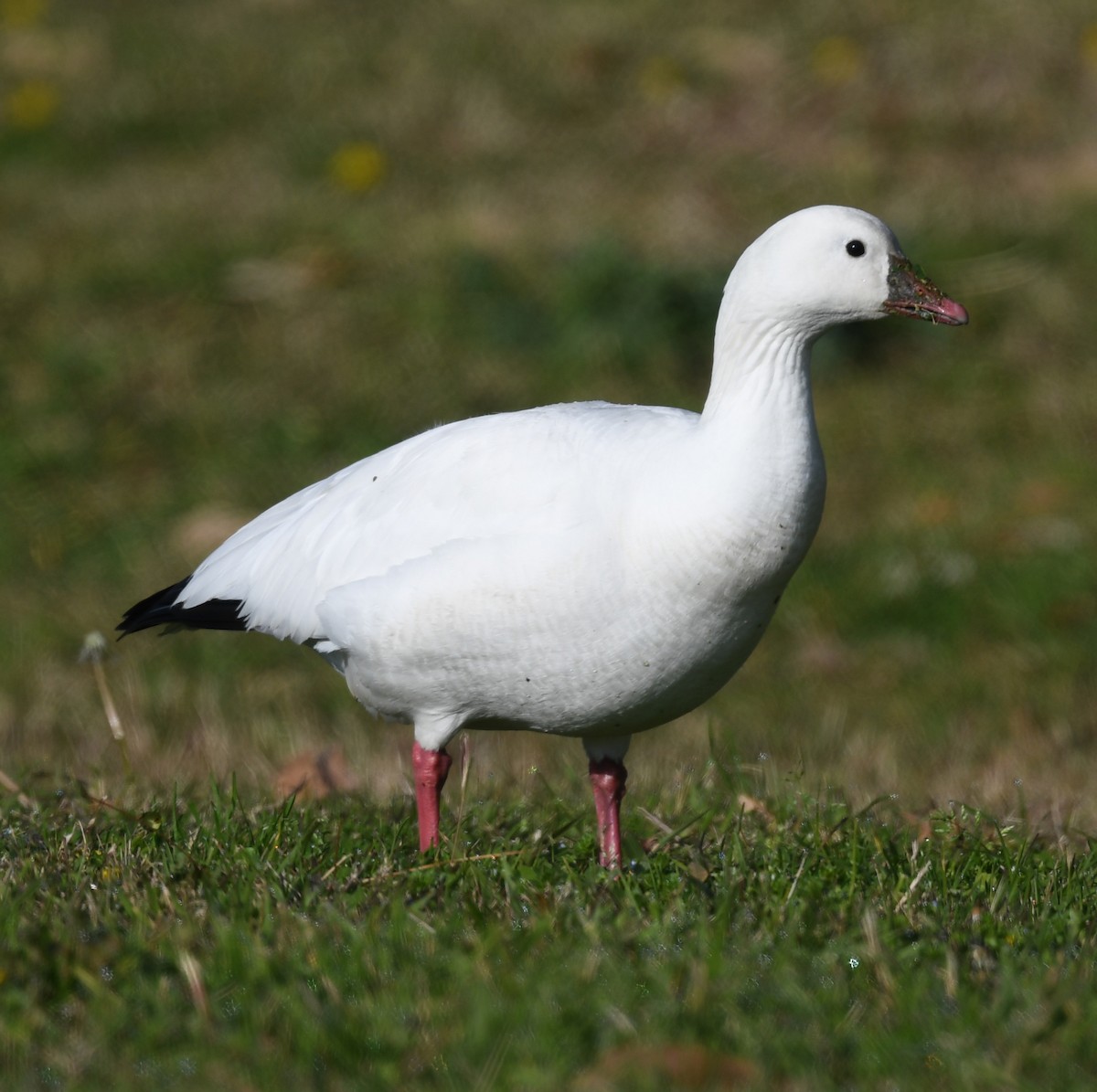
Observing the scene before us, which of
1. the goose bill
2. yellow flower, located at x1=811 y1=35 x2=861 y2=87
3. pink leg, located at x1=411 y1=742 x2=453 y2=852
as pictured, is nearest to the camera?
the goose bill

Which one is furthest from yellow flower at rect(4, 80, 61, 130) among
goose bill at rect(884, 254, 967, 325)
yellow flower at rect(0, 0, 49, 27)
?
goose bill at rect(884, 254, 967, 325)

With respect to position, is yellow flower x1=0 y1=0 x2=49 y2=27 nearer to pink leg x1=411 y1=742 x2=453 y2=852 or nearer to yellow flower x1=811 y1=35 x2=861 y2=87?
yellow flower x1=811 y1=35 x2=861 y2=87

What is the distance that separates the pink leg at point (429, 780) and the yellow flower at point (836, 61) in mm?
8603

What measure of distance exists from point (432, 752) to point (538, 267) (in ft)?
19.9

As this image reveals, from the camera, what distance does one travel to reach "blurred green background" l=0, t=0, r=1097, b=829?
691cm

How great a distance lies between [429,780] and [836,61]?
28.9ft

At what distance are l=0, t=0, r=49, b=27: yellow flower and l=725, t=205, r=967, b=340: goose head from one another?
10704mm

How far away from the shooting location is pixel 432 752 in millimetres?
4355

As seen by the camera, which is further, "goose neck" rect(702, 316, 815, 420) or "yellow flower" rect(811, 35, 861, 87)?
"yellow flower" rect(811, 35, 861, 87)

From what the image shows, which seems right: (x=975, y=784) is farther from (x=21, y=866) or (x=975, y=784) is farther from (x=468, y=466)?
(x=21, y=866)

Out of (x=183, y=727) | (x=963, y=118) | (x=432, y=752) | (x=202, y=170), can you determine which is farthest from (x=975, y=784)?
(x=202, y=170)

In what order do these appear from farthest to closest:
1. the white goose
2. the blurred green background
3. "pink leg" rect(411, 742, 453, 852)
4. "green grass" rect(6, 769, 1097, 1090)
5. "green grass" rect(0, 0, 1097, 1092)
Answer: the blurred green background, "pink leg" rect(411, 742, 453, 852), the white goose, "green grass" rect(0, 0, 1097, 1092), "green grass" rect(6, 769, 1097, 1090)

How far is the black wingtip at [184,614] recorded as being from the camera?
4.72 m

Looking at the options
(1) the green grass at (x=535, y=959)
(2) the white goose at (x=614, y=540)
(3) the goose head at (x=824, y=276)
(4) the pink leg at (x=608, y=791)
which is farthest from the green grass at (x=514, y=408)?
(3) the goose head at (x=824, y=276)
